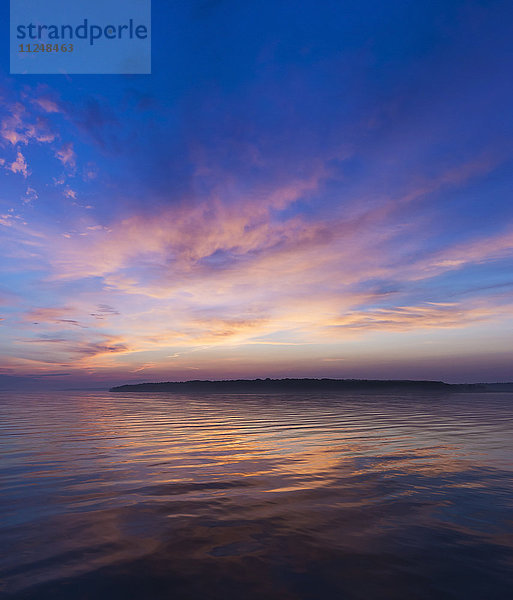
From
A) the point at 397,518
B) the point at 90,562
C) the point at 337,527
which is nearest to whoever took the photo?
the point at 90,562

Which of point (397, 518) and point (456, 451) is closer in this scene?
point (397, 518)

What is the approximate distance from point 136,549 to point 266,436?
13653 millimetres

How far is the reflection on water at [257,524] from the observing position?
497 cm

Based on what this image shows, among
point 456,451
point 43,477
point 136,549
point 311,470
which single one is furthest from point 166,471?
point 456,451

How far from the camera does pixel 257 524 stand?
7.04m

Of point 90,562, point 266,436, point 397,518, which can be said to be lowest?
point 266,436

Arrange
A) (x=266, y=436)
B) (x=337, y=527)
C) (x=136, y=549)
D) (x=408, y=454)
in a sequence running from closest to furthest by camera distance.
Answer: (x=136, y=549) < (x=337, y=527) < (x=408, y=454) < (x=266, y=436)

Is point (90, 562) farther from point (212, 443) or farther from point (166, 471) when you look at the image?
point (212, 443)

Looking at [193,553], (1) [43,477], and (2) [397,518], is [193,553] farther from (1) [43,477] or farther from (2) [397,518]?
(1) [43,477]

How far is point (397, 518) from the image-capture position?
7.40 metres

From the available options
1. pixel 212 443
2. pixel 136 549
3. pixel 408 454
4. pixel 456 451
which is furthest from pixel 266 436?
pixel 136 549

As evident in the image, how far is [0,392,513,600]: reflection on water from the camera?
16.3 feet

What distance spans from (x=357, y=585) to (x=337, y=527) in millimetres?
2020

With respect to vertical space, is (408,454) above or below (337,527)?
below
